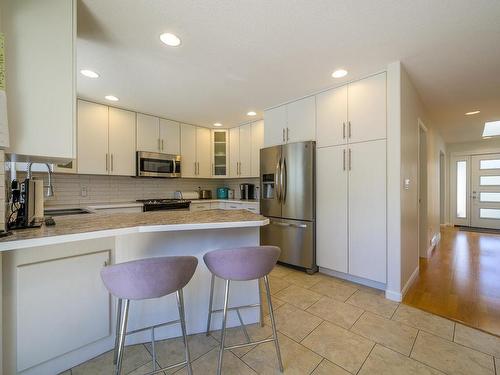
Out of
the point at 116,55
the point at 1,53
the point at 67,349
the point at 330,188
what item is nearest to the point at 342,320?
the point at 330,188

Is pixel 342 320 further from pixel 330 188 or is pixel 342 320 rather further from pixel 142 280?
pixel 142 280

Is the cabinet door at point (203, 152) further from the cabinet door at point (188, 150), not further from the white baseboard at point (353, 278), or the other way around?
the white baseboard at point (353, 278)

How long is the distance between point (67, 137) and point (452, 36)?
2.85m

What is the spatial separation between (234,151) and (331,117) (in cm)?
218

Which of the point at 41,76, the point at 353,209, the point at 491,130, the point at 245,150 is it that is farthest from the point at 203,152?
the point at 491,130

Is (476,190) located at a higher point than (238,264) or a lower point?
higher

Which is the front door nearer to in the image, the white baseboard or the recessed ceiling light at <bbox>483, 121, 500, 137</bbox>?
the recessed ceiling light at <bbox>483, 121, 500, 137</bbox>

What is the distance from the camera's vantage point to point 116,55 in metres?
2.04

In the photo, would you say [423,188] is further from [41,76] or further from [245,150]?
[41,76]

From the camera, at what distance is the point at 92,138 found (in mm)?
3143

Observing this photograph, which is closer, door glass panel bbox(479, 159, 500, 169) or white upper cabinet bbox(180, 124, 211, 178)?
white upper cabinet bbox(180, 124, 211, 178)

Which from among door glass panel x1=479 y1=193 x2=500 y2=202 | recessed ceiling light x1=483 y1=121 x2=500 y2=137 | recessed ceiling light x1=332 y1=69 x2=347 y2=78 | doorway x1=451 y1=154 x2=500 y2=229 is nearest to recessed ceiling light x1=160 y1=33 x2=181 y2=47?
recessed ceiling light x1=332 y1=69 x2=347 y2=78

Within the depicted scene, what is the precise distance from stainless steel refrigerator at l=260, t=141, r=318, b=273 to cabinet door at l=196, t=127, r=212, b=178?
157cm

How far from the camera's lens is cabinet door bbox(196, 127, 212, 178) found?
4.36m
